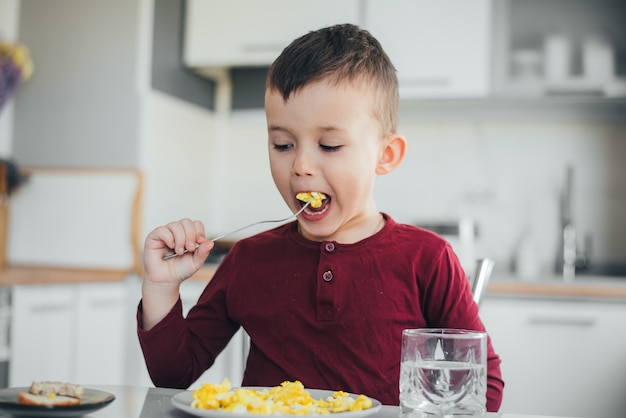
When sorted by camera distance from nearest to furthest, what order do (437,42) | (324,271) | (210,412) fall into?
1. (210,412)
2. (324,271)
3. (437,42)

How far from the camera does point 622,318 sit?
234 cm

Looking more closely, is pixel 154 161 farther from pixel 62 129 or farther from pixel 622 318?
pixel 622 318

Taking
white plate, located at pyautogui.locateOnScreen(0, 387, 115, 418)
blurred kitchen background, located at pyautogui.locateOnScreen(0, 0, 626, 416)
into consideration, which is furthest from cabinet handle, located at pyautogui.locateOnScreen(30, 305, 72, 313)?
white plate, located at pyautogui.locateOnScreen(0, 387, 115, 418)

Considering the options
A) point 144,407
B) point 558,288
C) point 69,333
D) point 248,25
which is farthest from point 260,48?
point 144,407

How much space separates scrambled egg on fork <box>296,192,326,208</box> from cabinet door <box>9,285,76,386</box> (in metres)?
1.60

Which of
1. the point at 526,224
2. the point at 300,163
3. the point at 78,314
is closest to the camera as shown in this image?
the point at 300,163

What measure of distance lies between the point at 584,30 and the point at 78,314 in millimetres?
2042

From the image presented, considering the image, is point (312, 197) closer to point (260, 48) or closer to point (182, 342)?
point (182, 342)

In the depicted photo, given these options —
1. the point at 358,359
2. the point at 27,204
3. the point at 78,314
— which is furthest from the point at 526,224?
the point at 358,359

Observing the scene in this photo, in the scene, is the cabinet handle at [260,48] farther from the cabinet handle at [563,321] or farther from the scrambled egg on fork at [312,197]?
the scrambled egg on fork at [312,197]

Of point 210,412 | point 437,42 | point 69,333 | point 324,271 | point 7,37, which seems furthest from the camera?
point 7,37

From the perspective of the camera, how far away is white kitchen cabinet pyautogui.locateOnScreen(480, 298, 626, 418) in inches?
92.5

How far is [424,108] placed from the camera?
3.01 metres

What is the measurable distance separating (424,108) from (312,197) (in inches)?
82.0
